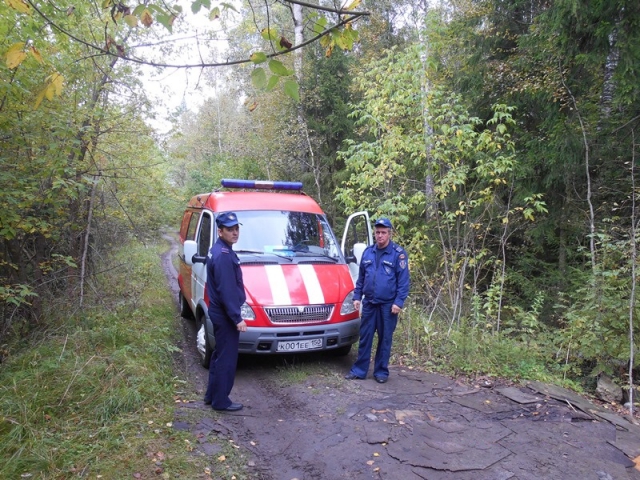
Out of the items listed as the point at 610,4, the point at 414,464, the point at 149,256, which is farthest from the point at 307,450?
the point at 149,256

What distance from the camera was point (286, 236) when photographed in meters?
6.36

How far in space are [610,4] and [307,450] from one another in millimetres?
7874

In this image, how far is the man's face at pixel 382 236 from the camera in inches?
211

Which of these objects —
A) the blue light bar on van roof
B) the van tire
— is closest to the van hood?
the van tire

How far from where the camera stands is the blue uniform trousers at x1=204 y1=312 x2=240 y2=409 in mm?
4496

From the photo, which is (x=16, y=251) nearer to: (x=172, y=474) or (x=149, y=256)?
(x=172, y=474)

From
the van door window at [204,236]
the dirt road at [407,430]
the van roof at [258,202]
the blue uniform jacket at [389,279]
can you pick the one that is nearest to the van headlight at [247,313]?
the dirt road at [407,430]

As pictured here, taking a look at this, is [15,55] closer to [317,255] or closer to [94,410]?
[94,410]

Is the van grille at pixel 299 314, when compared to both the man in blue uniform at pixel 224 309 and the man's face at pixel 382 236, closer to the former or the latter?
the man in blue uniform at pixel 224 309

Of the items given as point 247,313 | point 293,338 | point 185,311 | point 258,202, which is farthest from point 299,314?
point 185,311

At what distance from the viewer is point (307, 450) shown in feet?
12.6

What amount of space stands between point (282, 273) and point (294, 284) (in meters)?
0.24

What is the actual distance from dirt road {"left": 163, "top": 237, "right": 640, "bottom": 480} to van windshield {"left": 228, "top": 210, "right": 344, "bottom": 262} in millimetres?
1615

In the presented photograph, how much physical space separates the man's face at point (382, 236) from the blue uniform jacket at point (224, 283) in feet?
5.96
